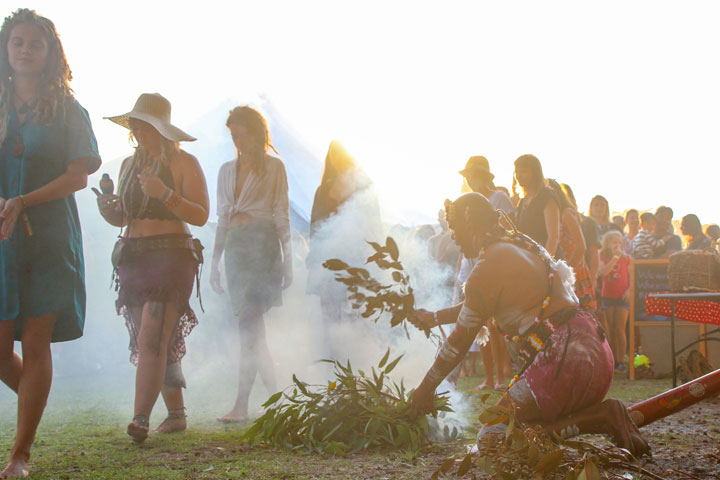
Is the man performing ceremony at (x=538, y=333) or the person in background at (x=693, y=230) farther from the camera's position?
the person in background at (x=693, y=230)

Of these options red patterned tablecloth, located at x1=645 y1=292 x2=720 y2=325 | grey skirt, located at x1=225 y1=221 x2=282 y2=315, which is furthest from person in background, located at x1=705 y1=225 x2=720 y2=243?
grey skirt, located at x1=225 y1=221 x2=282 y2=315

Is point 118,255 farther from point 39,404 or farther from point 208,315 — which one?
point 208,315

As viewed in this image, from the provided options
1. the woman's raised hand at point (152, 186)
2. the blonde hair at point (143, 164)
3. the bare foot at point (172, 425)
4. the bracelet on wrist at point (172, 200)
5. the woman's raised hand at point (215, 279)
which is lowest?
the bare foot at point (172, 425)

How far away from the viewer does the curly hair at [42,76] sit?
10.5ft

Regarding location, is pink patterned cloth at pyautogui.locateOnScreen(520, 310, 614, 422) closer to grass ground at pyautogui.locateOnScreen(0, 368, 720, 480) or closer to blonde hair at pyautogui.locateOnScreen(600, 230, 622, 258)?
grass ground at pyautogui.locateOnScreen(0, 368, 720, 480)

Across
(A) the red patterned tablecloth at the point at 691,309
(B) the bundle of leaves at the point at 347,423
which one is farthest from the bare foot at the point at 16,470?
(A) the red patterned tablecloth at the point at 691,309

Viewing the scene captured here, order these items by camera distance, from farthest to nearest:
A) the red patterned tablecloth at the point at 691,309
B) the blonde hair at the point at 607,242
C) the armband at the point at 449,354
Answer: the blonde hair at the point at 607,242, the red patterned tablecloth at the point at 691,309, the armband at the point at 449,354

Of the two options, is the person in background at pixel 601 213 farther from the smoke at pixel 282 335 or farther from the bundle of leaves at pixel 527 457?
the bundle of leaves at pixel 527 457

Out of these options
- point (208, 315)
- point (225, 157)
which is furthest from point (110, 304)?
point (225, 157)

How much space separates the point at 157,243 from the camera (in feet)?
13.0

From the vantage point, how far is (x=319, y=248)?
18.3 ft

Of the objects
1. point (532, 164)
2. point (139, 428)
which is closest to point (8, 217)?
point (139, 428)

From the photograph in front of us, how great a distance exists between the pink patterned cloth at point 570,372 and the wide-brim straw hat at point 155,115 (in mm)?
2301

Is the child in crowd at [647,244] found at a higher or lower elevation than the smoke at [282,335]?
higher
